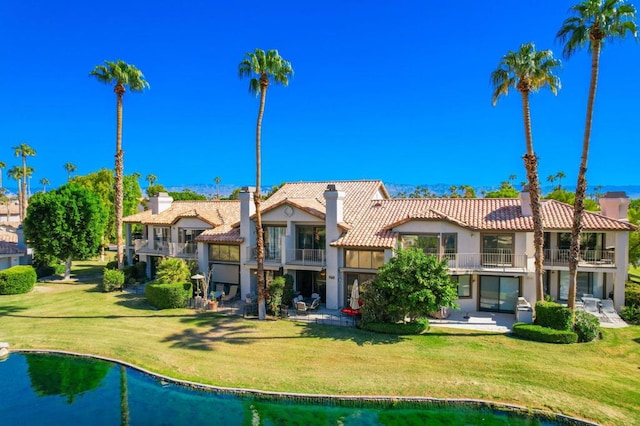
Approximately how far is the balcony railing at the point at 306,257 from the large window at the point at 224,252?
5047 mm

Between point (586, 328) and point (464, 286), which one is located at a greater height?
point (464, 286)

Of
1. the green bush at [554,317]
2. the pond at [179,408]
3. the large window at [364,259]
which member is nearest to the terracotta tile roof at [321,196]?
the large window at [364,259]

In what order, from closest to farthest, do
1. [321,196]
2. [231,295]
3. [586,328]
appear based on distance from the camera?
[586,328] < [231,295] < [321,196]

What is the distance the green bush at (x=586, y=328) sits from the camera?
69.9 feet

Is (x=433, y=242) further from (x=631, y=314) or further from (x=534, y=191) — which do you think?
(x=631, y=314)

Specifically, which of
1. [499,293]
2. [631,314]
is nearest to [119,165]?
[499,293]

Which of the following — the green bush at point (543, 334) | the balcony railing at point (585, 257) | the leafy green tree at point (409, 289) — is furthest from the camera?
the balcony railing at point (585, 257)

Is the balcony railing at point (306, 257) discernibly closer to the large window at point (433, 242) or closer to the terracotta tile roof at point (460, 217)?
the terracotta tile roof at point (460, 217)

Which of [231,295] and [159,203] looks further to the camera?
[159,203]

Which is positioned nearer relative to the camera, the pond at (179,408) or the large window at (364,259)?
the pond at (179,408)

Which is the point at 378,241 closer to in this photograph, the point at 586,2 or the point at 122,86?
the point at 586,2

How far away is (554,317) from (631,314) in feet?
21.0

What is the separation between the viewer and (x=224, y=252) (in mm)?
32844

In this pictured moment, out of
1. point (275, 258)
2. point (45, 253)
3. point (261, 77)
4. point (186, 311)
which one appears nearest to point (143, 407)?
point (186, 311)
